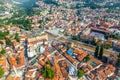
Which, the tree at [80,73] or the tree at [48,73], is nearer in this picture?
the tree at [48,73]

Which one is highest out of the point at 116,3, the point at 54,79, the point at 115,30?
the point at 116,3

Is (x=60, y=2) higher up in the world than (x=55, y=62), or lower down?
higher up

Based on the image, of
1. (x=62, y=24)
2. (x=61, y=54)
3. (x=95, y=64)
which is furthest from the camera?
(x=62, y=24)

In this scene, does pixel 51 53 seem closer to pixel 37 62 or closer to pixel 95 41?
pixel 37 62

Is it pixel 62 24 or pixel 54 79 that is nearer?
pixel 54 79

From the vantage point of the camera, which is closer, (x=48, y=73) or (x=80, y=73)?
(x=48, y=73)

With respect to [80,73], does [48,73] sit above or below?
above

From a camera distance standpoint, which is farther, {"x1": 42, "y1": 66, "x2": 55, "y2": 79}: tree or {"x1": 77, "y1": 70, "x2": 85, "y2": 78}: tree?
{"x1": 77, "y1": 70, "x2": 85, "y2": 78}: tree

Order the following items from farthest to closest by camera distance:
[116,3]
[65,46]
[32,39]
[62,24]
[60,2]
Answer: [60,2]
[116,3]
[62,24]
[32,39]
[65,46]

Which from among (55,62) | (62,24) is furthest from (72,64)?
(62,24)

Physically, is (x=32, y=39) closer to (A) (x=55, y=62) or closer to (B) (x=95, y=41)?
(A) (x=55, y=62)
